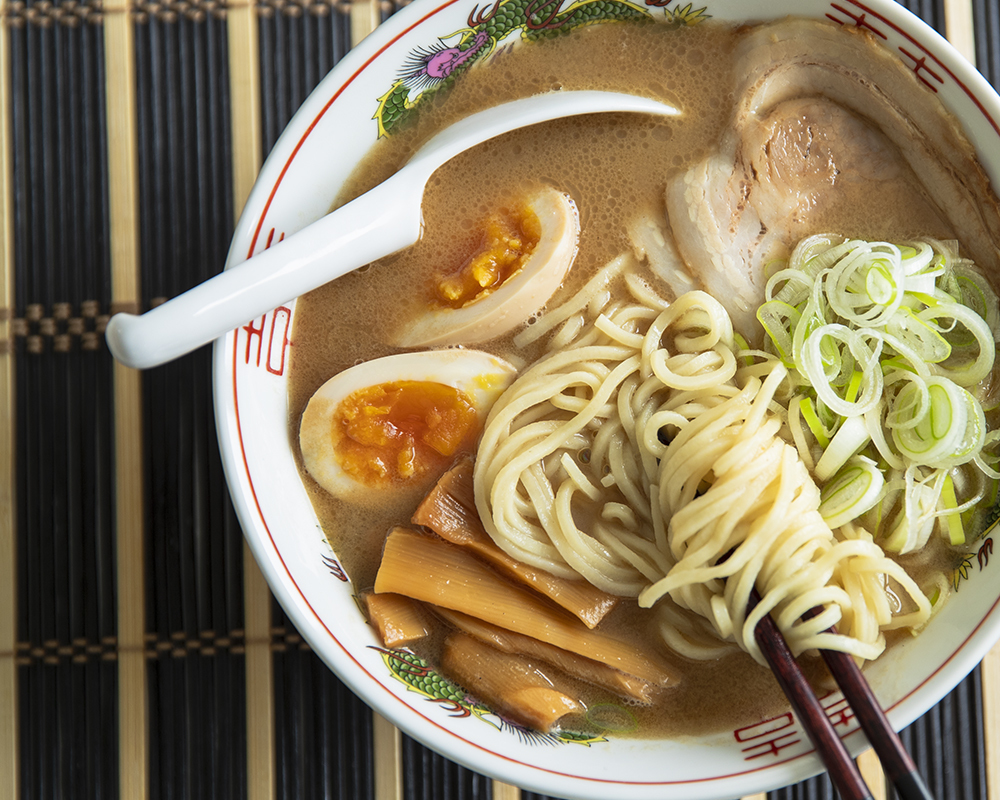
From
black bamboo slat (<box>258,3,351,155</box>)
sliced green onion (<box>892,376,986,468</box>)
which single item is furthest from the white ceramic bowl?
black bamboo slat (<box>258,3,351,155</box>)

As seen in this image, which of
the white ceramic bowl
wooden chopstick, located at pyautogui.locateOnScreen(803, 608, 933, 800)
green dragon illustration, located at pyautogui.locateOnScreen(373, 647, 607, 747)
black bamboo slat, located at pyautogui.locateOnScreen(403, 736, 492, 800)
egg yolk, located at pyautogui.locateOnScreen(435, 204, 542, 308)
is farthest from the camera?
black bamboo slat, located at pyautogui.locateOnScreen(403, 736, 492, 800)

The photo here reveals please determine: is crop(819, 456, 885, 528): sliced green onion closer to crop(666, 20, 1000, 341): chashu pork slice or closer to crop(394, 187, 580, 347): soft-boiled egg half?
crop(666, 20, 1000, 341): chashu pork slice

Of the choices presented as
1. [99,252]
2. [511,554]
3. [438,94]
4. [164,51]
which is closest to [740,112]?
[438,94]

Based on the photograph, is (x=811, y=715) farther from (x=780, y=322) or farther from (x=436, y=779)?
(x=436, y=779)

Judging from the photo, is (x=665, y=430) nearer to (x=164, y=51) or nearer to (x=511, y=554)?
(x=511, y=554)

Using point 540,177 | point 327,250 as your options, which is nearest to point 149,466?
point 327,250

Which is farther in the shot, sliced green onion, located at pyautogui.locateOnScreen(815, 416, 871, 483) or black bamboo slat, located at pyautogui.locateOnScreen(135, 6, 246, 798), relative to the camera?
black bamboo slat, located at pyautogui.locateOnScreen(135, 6, 246, 798)

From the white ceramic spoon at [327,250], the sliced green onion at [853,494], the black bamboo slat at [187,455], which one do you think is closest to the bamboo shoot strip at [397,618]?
the black bamboo slat at [187,455]
